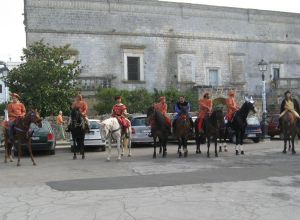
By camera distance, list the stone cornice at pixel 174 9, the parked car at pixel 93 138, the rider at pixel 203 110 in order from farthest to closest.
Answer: the stone cornice at pixel 174 9, the parked car at pixel 93 138, the rider at pixel 203 110

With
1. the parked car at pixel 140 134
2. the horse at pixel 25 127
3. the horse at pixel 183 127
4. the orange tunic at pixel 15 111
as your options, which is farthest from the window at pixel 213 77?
the horse at pixel 25 127

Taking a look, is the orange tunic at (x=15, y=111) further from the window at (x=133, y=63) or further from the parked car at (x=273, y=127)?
the window at (x=133, y=63)

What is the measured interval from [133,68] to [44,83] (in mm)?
12538

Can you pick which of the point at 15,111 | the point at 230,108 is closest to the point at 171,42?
the point at 230,108

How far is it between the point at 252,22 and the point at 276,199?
1469 inches

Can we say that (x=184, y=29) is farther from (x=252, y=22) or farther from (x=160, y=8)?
(x=252, y=22)

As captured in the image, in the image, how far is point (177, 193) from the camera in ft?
31.4

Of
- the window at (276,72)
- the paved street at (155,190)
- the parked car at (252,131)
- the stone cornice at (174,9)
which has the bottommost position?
the paved street at (155,190)

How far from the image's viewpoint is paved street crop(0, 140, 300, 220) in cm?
803

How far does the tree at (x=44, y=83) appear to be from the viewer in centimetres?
2850

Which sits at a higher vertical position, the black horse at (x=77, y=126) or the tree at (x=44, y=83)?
the tree at (x=44, y=83)

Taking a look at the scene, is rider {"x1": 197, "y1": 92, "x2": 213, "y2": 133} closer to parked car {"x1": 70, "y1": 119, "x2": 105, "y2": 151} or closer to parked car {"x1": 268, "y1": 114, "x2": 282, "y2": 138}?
parked car {"x1": 70, "y1": 119, "x2": 105, "y2": 151}

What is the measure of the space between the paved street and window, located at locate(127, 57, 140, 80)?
2486 centimetres

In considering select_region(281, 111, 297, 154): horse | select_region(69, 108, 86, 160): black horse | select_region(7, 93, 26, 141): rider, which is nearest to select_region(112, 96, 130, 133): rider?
select_region(69, 108, 86, 160): black horse
